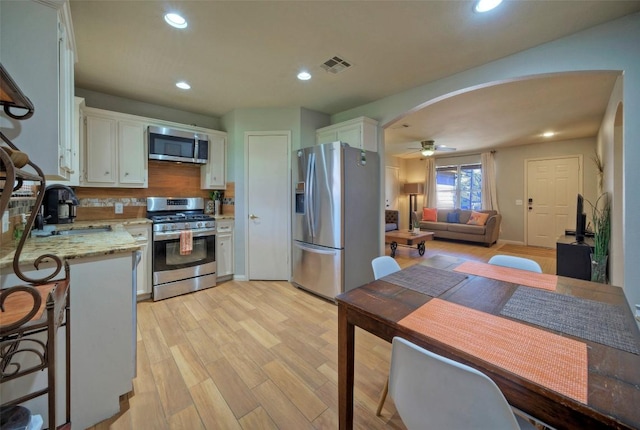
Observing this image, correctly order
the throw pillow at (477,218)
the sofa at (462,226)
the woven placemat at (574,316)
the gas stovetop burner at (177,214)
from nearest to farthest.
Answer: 1. the woven placemat at (574,316)
2. the gas stovetop burner at (177,214)
3. the sofa at (462,226)
4. the throw pillow at (477,218)

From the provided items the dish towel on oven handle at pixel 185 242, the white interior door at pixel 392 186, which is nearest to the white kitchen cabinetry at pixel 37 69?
the dish towel on oven handle at pixel 185 242

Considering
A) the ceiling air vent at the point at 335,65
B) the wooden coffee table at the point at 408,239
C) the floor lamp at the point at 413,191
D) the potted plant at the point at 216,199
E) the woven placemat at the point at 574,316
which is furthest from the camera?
the floor lamp at the point at 413,191

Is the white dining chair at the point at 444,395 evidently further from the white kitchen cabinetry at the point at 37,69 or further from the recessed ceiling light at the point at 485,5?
the recessed ceiling light at the point at 485,5

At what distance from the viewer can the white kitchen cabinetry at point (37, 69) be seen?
4.11 feet

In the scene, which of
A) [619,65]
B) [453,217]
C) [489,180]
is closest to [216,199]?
[619,65]

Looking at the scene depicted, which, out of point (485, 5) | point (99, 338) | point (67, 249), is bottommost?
point (99, 338)

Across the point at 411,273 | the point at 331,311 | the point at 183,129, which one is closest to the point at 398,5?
the point at 411,273

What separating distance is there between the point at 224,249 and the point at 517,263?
3248mm

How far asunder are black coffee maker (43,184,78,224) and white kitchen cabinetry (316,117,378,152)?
9.65 ft

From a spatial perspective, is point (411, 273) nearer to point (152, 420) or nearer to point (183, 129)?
point (152, 420)

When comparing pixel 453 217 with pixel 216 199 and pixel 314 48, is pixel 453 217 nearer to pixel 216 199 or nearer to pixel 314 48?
pixel 216 199

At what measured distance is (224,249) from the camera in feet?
11.8

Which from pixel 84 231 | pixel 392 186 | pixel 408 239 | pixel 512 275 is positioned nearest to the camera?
pixel 512 275

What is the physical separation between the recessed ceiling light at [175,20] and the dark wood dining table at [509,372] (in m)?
2.19
